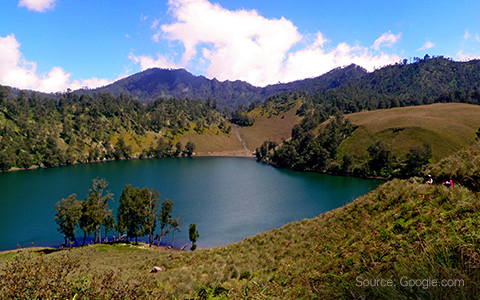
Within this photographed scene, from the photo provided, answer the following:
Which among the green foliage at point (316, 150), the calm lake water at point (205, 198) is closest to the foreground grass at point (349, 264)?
the calm lake water at point (205, 198)

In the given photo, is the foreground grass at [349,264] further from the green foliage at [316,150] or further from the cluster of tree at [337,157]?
the green foliage at [316,150]

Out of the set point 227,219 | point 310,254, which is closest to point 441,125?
point 227,219

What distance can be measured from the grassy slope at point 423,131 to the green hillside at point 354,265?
4615 inches

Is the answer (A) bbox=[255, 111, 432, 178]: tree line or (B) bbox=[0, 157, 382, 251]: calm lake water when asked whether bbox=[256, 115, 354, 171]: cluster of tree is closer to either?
(A) bbox=[255, 111, 432, 178]: tree line

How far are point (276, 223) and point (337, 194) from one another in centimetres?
3453

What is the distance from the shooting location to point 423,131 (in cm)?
11594

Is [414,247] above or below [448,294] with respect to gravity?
below

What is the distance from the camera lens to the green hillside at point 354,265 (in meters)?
4.55

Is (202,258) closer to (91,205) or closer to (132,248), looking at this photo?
(132,248)

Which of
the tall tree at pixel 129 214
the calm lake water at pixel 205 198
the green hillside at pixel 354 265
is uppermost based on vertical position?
the green hillside at pixel 354 265

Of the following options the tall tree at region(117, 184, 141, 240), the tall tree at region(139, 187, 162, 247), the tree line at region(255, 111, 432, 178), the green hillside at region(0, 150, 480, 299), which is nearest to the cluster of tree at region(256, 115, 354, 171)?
the tree line at region(255, 111, 432, 178)

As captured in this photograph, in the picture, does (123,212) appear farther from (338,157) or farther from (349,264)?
(338,157)

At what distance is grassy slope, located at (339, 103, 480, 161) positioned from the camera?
107250 mm

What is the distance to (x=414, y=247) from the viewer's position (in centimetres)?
624
